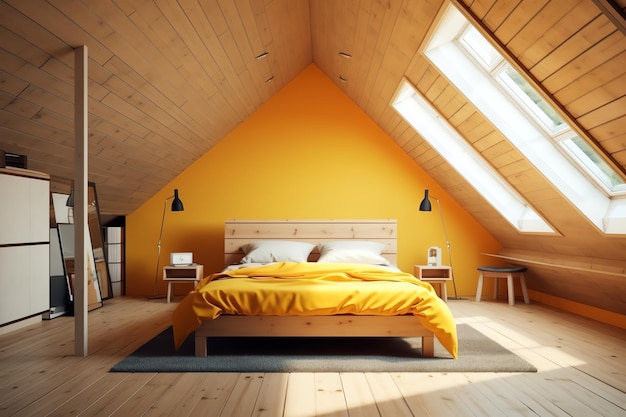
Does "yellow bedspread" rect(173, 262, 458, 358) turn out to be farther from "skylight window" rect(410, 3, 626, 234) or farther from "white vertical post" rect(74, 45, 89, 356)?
"skylight window" rect(410, 3, 626, 234)

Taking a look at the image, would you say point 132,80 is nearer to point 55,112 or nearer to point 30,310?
point 55,112

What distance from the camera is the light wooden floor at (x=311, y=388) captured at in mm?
2289

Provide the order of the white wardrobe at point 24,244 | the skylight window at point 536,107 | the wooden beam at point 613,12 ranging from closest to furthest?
1. the wooden beam at point 613,12
2. the skylight window at point 536,107
3. the white wardrobe at point 24,244

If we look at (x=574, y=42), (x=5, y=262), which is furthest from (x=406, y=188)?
(x=5, y=262)

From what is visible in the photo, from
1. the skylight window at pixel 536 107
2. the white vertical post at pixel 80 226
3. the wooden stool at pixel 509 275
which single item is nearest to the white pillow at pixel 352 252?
the wooden stool at pixel 509 275

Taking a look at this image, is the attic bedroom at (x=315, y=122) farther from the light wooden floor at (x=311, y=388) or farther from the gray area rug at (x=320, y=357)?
the gray area rug at (x=320, y=357)

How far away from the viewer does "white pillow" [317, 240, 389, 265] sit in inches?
194

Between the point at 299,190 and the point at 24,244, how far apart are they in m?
2.96

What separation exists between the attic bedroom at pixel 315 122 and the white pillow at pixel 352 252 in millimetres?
621

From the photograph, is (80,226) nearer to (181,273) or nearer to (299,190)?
(181,273)

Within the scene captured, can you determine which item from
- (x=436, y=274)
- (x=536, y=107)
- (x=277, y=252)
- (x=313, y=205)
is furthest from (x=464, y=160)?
(x=277, y=252)

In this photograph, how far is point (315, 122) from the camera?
6051 mm

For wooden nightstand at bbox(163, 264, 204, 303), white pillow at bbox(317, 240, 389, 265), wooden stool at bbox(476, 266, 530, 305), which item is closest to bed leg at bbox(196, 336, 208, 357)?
white pillow at bbox(317, 240, 389, 265)

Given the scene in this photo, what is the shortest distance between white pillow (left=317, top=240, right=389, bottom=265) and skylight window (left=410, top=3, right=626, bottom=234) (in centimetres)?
191
